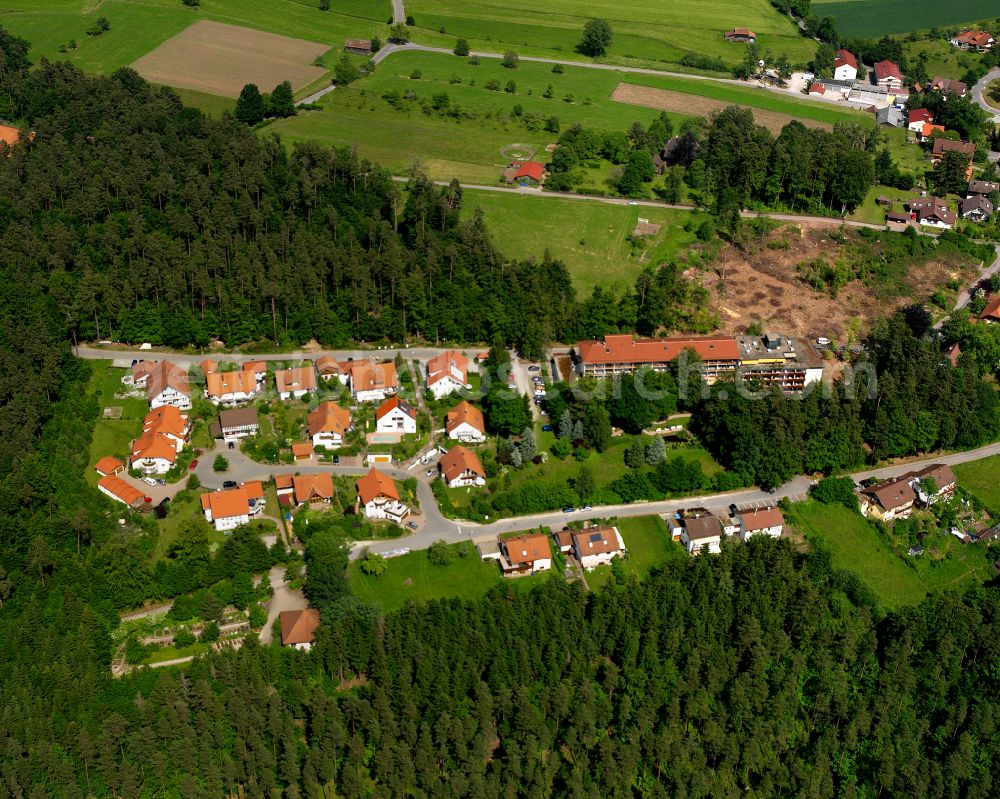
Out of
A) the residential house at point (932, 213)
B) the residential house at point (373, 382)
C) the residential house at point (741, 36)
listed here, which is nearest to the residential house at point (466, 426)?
the residential house at point (373, 382)

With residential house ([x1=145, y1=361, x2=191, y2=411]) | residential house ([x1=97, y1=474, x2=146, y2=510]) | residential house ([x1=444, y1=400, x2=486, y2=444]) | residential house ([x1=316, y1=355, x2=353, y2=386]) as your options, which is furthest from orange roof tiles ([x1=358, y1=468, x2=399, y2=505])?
residential house ([x1=145, y1=361, x2=191, y2=411])

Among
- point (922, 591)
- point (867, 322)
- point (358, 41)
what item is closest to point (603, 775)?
point (922, 591)

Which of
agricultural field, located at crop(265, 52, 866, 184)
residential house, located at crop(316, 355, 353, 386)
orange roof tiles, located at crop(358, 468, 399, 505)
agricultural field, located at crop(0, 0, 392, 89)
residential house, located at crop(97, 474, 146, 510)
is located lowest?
residential house, located at crop(97, 474, 146, 510)

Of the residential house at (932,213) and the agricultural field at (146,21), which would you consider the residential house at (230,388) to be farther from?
the agricultural field at (146,21)

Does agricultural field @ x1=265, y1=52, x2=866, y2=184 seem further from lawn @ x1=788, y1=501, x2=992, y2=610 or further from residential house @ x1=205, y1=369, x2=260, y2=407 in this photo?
lawn @ x1=788, y1=501, x2=992, y2=610

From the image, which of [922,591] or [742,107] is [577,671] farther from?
[742,107]

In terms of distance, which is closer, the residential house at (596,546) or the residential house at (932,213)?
the residential house at (596,546)
